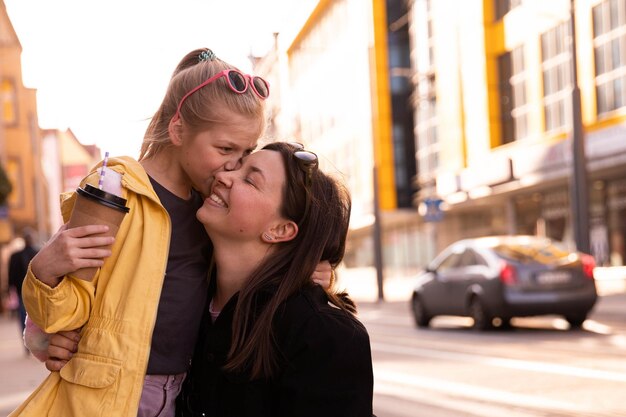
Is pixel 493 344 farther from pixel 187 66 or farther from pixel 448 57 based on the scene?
pixel 448 57

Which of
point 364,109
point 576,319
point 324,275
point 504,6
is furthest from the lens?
point 364,109

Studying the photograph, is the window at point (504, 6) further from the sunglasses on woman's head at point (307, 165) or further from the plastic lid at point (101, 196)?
the plastic lid at point (101, 196)

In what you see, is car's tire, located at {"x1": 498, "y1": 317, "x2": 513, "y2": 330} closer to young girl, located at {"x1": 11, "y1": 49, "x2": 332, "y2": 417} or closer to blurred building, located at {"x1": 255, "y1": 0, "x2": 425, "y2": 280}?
young girl, located at {"x1": 11, "y1": 49, "x2": 332, "y2": 417}

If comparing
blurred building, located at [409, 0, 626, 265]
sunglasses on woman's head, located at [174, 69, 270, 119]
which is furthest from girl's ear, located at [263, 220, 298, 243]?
blurred building, located at [409, 0, 626, 265]

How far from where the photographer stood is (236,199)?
2484 mm

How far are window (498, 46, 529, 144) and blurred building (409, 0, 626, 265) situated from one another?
5 cm

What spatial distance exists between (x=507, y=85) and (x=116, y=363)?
3207cm

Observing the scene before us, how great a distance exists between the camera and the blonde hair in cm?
279

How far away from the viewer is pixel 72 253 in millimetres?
2336

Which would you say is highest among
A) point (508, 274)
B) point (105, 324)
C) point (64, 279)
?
point (64, 279)

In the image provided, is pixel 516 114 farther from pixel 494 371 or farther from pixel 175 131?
pixel 175 131

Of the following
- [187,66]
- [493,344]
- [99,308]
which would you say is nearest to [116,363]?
[99,308]

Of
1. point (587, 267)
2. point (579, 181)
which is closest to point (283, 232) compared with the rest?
point (587, 267)

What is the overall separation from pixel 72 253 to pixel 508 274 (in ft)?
39.4
